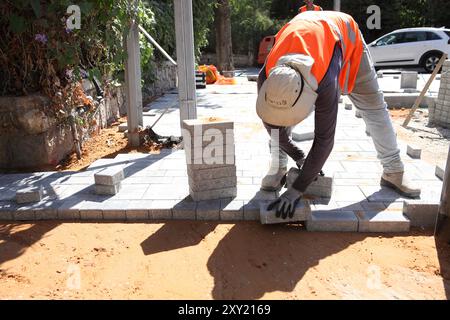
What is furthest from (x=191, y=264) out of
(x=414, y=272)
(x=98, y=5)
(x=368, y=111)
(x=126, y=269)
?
(x=98, y=5)

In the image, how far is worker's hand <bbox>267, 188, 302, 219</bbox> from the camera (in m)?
3.16

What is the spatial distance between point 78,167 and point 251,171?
2.15 meters

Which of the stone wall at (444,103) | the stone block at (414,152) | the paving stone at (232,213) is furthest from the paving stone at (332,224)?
the stone wall at (444,103)

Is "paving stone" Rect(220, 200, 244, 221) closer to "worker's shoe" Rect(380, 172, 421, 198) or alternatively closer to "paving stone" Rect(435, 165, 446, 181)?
"worker's shoe" Rect(380, 172, 421, 198)

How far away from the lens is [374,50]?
1481cm

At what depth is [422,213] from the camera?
3.25 m

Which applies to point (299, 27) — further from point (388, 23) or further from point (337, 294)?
point (388, 23)

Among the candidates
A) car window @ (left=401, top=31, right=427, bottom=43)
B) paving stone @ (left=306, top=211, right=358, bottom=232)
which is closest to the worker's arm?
paving stone @ (left=306, top=211, right=358, bottom=232)

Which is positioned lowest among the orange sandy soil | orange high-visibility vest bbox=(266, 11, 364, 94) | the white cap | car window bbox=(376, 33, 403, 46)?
the orange sandy soil

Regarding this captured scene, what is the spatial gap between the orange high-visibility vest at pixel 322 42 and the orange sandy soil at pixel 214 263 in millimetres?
1210

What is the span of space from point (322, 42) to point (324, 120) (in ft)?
1.74

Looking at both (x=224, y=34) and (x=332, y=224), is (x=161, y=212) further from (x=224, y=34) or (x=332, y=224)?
(x=224, y=34)

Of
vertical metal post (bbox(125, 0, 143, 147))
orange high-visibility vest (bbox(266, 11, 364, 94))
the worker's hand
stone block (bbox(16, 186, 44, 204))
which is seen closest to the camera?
orange high-visibility vest (bbox(266, 11, 364, 94))

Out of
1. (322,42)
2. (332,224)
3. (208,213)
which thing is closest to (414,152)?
(332,224)
